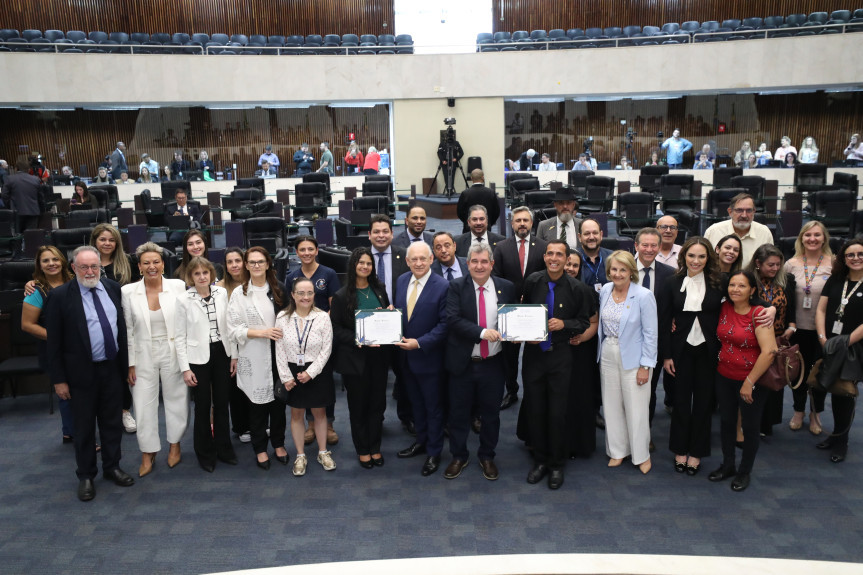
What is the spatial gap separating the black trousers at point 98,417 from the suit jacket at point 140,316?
0.56 ft

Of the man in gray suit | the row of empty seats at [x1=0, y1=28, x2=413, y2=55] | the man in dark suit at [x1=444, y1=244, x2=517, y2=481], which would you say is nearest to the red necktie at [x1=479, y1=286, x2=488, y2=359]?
the man in dark suit at [x1=444, y1=244, x2=517, y2=481]

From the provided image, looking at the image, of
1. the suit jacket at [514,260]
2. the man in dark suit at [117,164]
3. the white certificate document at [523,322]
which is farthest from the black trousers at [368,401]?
the man in dark suit at [117,164]

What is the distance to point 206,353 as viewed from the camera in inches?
183

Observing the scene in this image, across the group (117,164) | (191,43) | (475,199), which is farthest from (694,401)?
(191,43)

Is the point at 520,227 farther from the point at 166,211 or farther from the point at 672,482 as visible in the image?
the point at 166,211

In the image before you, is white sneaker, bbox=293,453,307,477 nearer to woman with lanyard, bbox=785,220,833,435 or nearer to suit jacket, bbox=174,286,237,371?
suit jacket, bbox=174,286,237,371

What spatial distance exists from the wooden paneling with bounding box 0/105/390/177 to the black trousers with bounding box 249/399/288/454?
52.1ft

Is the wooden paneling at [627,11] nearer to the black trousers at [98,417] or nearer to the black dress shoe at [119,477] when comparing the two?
the black trousers at [98,417]

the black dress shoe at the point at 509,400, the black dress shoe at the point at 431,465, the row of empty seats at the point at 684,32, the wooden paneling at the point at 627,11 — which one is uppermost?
the wooden paneling at the point at 627,11

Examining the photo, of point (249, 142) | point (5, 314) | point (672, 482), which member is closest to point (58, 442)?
point (5, 314)

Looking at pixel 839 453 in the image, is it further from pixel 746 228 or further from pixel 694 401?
pixel 746 228

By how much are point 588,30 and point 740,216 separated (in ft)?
49.3

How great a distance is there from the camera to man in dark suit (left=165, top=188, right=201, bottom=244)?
419 inches

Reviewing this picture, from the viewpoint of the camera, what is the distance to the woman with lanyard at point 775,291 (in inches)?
185
